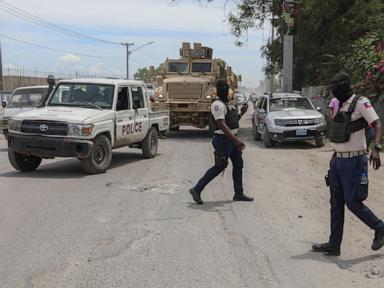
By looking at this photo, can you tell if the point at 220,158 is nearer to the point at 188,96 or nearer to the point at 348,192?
the point at 348,192

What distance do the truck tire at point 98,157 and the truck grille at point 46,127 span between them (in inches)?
26.5

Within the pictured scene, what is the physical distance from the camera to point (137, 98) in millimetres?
13773

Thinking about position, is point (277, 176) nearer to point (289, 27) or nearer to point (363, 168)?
point (363, 168)

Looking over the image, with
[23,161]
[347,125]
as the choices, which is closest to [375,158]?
[347,125]

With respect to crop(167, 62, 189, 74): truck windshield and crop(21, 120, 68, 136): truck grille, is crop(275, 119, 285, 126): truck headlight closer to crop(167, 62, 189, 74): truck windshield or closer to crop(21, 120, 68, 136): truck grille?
crop(167, 62, 189, 74): truck windshield

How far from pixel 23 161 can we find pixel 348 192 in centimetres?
775

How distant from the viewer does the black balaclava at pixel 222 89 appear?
28.3ft

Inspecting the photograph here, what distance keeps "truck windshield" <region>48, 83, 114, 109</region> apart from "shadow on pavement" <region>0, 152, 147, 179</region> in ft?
4.47

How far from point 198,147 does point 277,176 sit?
6265mm

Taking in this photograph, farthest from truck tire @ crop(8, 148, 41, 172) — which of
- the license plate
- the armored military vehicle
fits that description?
the armored military vehicle

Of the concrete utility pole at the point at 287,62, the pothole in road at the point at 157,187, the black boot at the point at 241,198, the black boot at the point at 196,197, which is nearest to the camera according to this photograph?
the black boot at the point at 196,197

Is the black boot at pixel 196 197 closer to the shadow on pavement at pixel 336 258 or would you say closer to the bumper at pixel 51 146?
the shadow on pavement at pixel 336 258

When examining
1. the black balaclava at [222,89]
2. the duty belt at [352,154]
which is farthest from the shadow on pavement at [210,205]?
the duty belt at [352,154]

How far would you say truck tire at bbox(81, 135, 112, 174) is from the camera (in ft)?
37.4
